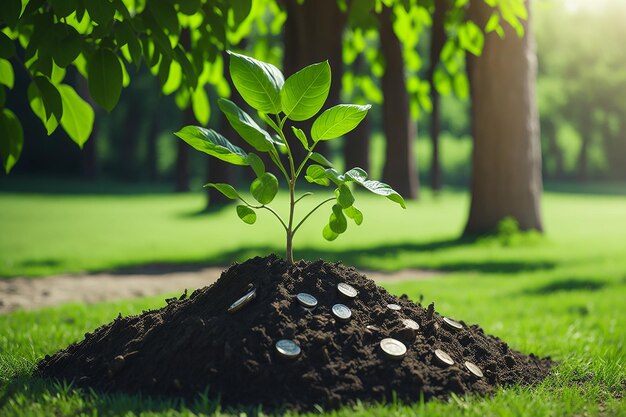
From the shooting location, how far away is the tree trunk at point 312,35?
393 inches

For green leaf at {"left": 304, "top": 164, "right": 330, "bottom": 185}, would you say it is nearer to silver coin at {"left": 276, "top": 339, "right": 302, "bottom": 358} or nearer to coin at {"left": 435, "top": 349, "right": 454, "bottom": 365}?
silver coin at {"left": 276, "top": 339, "right": 302, "bottom": 358}

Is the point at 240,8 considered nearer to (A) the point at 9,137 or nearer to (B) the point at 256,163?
(B) the point at 256,163

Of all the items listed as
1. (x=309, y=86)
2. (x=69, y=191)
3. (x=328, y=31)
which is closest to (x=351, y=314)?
(x=309, y=86)

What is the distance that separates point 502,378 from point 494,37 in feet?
29.5

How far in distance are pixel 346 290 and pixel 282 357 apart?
0.61 m

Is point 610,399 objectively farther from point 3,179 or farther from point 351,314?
point 3,179

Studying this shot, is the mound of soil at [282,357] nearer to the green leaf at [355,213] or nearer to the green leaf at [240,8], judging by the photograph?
the green leaf at [355,213]

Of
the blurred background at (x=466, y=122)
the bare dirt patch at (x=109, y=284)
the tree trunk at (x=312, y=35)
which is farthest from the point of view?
the blurred background at (x=466, y=122)

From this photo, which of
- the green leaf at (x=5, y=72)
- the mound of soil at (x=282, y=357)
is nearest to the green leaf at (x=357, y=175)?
the mound of soil at (x=282, y=357)

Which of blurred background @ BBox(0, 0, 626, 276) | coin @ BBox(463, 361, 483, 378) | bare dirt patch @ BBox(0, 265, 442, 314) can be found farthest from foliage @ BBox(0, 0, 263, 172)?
bare dirt patch @ BBox(0, 265, 442, 314)

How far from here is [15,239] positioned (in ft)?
43.9

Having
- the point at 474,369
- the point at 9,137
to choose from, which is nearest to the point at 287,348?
the point at 474,369

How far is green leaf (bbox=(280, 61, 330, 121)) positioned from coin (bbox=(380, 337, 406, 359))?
1.14m

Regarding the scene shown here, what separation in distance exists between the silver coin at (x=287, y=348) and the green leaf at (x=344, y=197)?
65 centimetres
